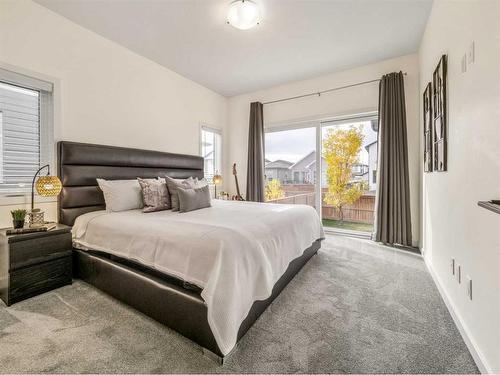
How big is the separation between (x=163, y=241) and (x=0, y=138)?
209 cm

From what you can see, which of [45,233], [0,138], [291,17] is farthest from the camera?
[291,17]

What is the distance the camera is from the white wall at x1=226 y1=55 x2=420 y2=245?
350cm

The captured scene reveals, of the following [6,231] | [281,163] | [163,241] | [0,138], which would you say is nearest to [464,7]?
[163,241]

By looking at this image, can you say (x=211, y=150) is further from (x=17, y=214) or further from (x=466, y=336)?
(x=466, y=336)

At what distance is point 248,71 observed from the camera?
4.03 metres

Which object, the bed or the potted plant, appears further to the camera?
the potted plant

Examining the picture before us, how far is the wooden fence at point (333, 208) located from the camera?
13.4 feet

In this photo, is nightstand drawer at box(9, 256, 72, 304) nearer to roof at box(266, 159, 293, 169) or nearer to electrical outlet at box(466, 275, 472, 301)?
electrical outlet at box(466, 275, 472, 301)

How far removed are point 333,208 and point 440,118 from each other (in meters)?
2.49

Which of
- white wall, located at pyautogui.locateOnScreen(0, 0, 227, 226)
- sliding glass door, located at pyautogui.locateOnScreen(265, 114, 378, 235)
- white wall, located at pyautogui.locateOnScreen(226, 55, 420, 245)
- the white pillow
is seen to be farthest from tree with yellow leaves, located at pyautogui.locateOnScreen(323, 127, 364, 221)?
the white pillow

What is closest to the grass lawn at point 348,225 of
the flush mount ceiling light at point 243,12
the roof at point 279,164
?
the roof at point 279,164

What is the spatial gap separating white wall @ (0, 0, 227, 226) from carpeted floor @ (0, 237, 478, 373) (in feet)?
4.15

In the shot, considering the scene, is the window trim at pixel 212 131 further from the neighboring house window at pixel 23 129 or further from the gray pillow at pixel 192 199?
the neighboring house window at pixel 23 129

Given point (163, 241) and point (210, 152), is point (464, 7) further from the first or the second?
point (210, 152)
